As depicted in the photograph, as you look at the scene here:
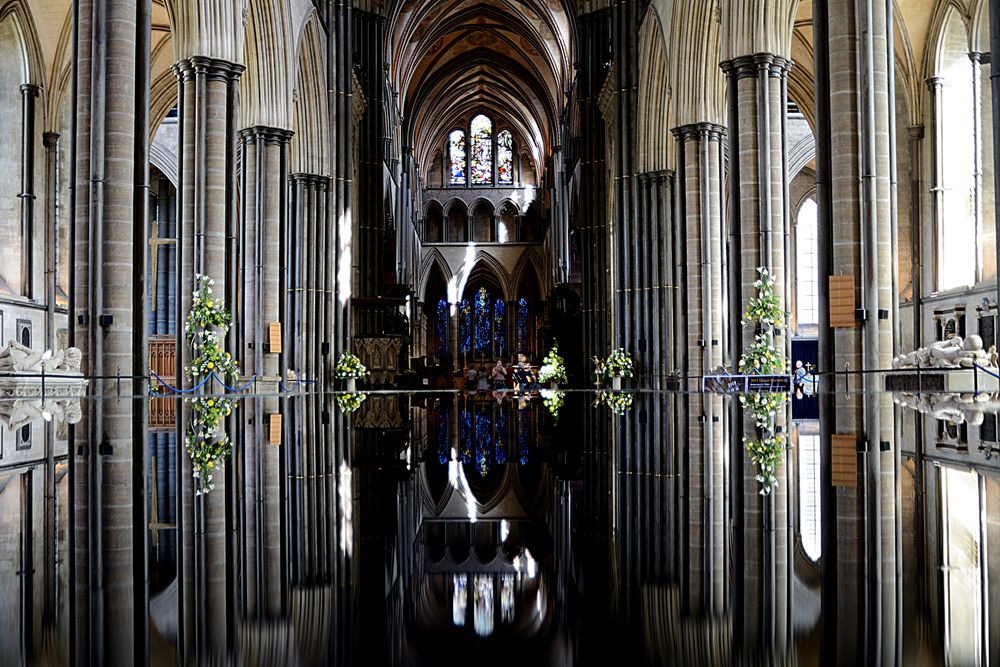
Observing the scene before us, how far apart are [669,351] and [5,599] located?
75.3 feet

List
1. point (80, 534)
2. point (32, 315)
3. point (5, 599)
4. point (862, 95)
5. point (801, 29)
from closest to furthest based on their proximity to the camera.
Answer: point (5, 599), point (80, 534), point (862, 95), point (32, 315), point (801, 29)

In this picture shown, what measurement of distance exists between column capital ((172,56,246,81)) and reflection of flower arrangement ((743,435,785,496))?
12186 mm

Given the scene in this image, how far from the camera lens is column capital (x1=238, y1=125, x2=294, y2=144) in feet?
68.2

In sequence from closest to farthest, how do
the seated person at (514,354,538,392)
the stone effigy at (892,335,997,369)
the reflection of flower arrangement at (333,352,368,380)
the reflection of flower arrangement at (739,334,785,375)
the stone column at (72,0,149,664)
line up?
1. the stone column at (72,0,149,664)
2. the stone effigy at (892,335,997,369)
3. the reflection of flower arrangement at (739,334,785,375)
4. the reflection of flower arrangement at (333,352,368,380)
5. the seated person at (514,354,538,392)

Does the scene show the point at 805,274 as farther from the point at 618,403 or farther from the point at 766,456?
the point at 766,456

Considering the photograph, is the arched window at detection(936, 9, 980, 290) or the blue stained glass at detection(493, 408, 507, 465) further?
the arched window at detection(936, 9, 980, 290)

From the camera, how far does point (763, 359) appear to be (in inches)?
610

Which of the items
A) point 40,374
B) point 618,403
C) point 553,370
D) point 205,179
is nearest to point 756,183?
point 618,403

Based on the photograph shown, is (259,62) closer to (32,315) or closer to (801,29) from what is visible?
(32,315)

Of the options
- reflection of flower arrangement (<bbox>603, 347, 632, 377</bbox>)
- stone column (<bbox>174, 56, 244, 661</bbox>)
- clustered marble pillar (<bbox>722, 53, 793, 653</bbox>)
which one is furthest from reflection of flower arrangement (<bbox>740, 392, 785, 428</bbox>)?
reflection of flower arrangement (<bbox>603, 347, 632, 377</bbox>)

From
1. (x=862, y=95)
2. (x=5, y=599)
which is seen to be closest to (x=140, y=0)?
(x=862, y=95)

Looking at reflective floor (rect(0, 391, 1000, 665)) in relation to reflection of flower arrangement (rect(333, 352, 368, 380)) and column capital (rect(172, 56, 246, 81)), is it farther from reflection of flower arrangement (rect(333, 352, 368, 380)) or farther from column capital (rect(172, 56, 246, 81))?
reflection of flower arrangement (rect(333, 352, 368, 380))

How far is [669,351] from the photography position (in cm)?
2439

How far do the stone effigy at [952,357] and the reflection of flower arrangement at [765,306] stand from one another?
2.56 m
